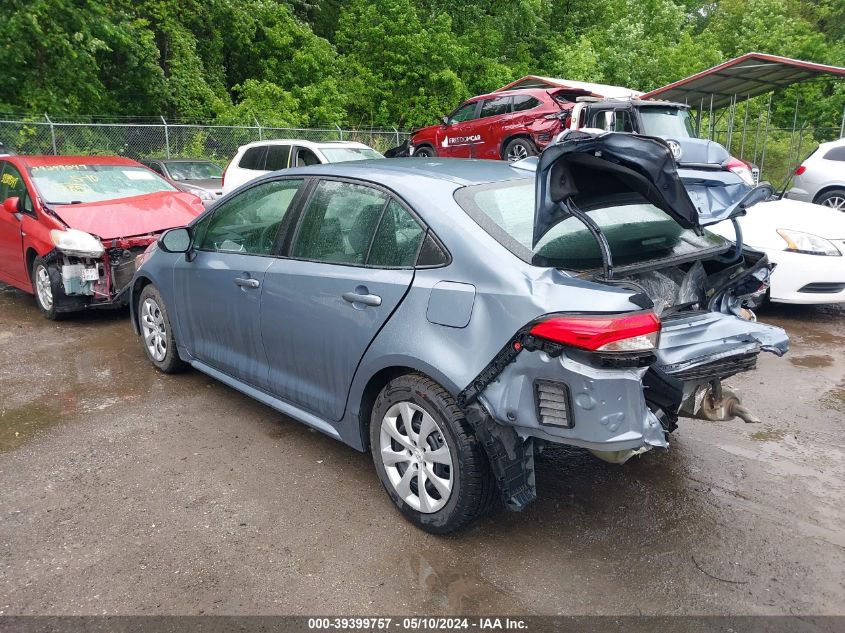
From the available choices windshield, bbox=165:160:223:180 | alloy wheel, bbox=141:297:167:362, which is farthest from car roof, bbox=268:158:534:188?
windshield, bbox=165:160:223:180

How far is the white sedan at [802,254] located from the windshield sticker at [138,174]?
20.5 feet

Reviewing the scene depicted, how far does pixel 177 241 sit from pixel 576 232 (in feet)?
9.13

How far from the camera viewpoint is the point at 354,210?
3658 mm

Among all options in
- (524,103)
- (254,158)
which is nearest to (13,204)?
(254,158)

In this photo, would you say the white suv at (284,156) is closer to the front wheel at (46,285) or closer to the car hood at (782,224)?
the front wheel at (46,285)

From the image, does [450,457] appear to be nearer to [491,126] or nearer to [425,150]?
[491,126]

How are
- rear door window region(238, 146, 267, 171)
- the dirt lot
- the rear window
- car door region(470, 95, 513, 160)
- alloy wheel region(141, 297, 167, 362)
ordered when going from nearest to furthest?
1. the dirt lot
2. alloy wheel region(141, 297, 167, 362)
3. the rear window
4. rear door window region(238, 146, 267, 171)
5. car door region(470, 95, 513, 160)

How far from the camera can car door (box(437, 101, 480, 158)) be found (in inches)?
614

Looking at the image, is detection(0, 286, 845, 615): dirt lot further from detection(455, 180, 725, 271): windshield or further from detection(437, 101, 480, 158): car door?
detection(437, 101, 480, 158): car door

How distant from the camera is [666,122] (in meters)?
11.7

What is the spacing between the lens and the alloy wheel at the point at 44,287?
678 cm

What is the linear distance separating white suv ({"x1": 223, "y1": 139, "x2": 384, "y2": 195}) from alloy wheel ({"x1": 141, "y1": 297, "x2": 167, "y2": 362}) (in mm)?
6510

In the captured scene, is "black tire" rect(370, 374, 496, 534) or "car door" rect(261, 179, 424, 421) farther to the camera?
"car door" rect(261, 179, 424, 421)

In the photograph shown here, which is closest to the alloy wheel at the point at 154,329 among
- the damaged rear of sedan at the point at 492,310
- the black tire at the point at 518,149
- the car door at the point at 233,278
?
the car door at the point at 233,278
